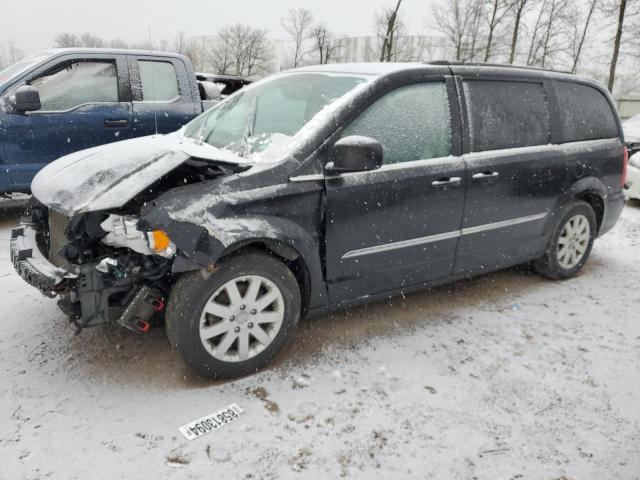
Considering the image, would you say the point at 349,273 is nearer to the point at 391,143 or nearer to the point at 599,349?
the point at 391,143

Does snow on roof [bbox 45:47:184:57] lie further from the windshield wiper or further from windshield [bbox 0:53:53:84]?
the windshield wiper

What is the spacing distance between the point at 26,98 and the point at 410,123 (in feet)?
12.9

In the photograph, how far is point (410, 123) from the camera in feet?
10.7

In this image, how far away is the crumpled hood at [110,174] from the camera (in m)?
2.58

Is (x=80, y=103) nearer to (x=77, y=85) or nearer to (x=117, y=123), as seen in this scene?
(x=77, y=85)

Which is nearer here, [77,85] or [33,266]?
[33,266]

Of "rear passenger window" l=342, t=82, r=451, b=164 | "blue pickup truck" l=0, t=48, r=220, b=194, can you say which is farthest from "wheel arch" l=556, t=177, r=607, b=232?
"blue pickup truck" l=0, t=48, r=220, b=194

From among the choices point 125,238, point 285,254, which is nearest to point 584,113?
point 285,254

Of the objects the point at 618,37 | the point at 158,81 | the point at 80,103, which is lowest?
the point at 80,103

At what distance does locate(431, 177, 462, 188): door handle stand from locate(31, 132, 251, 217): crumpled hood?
1.25 meters

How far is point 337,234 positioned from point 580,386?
1621mm

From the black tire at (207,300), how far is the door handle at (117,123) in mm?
3700

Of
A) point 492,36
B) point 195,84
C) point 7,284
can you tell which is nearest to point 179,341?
point 7,284

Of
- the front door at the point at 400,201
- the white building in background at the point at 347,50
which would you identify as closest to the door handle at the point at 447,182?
the front door at the point at 400,201
